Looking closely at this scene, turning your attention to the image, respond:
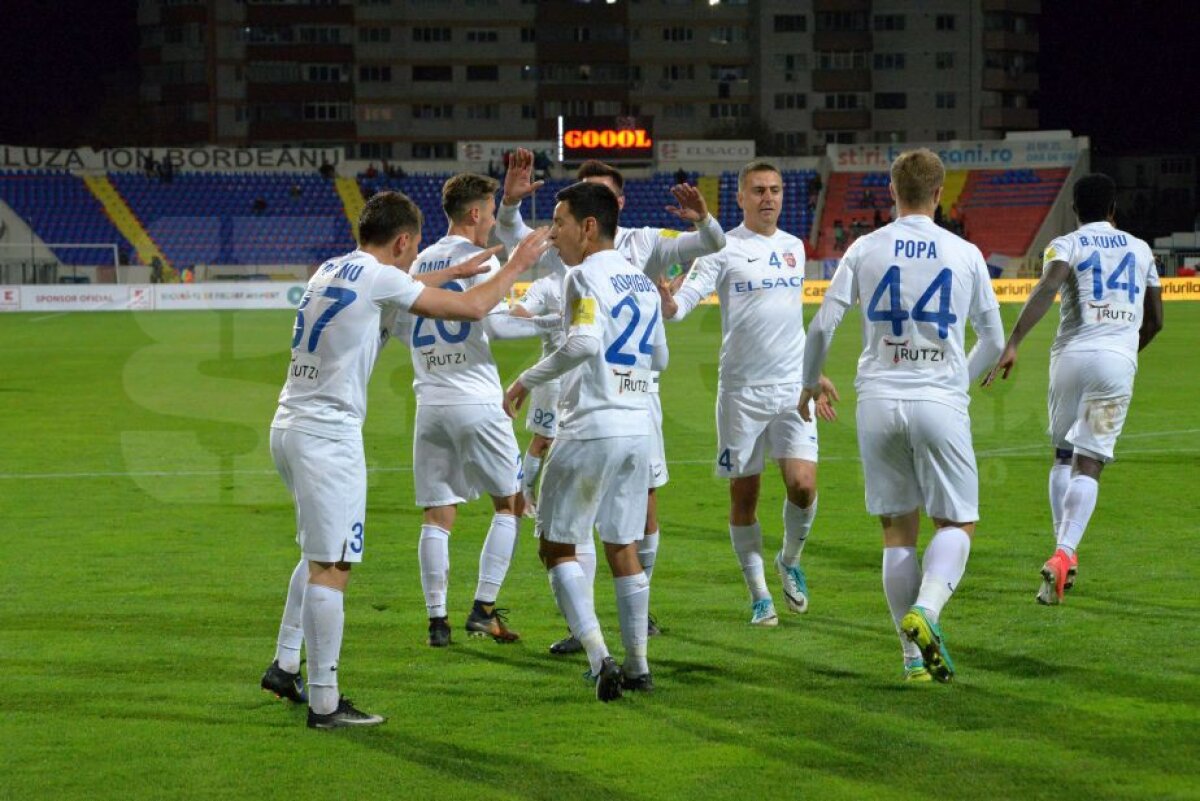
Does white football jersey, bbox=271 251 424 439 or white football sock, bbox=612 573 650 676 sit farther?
white football sock, bbox=612 573 650 676

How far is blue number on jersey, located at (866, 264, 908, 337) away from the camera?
22.7 feet

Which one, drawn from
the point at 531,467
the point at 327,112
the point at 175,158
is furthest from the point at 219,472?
the point at 327,112

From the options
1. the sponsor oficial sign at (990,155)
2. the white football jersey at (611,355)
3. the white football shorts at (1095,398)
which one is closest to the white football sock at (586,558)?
the white football jersey at (611,355)

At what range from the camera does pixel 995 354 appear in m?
7.04

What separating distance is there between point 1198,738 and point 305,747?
11.7 ft

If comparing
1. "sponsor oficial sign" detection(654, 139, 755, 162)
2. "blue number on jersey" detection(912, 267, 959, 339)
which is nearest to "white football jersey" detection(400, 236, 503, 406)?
"blue number on jersey" detection(912, 267, 959, 339)

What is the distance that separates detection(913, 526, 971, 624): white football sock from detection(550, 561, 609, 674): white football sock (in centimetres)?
145

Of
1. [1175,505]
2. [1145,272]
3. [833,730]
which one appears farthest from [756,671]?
[1175,505]

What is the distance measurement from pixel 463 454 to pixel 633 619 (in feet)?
5.34

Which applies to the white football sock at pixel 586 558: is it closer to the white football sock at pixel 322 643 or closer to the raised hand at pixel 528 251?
the white football sock at pixel 322 643

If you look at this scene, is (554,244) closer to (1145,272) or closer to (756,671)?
(756,671)

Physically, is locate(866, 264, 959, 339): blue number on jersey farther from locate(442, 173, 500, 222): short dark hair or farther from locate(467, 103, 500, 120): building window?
locate(467, 103, 500, 120): building window

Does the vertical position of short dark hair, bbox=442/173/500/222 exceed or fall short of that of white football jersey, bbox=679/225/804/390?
it exceeds it

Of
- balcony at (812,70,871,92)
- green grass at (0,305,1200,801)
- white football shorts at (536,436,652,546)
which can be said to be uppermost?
balcony at (812,70,871,92)
